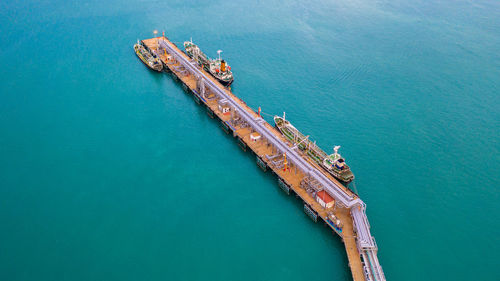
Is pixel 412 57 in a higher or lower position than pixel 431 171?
higher

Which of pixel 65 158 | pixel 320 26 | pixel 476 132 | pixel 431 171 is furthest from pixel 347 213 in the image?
pixel 320 26

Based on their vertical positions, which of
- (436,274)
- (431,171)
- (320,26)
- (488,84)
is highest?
(320,26)

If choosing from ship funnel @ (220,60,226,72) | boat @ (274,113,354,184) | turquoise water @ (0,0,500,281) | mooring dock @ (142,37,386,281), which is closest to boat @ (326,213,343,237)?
mooring dock @ (142,37,386,281)

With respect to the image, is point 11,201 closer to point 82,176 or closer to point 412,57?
point 82,176

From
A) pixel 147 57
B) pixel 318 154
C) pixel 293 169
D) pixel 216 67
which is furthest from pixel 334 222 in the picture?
pixel 147 57

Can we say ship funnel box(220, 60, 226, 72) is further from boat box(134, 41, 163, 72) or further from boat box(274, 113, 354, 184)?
boat box(274, 113, 354, 184)

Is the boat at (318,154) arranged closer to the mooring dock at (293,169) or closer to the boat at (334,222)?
the mooring dock at (293,169)

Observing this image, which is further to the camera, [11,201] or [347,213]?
[11,201]
